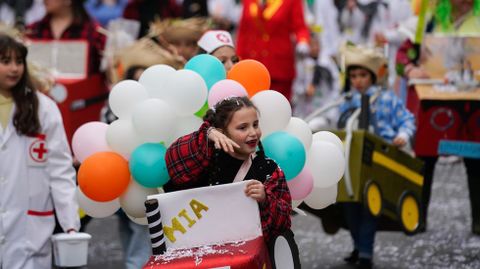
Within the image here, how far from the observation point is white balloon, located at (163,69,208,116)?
616 centimetres

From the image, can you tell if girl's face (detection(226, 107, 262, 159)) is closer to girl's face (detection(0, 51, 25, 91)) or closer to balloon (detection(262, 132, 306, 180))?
balloon (detection(262, 132, 306, 180))

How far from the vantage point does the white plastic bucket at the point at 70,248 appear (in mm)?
7000

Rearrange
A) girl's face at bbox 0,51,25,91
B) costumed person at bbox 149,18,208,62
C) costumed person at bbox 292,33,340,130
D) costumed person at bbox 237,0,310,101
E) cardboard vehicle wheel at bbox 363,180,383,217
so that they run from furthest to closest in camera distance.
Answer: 1. costumed person at bbox 292,33,340,130
2. costumed person at bbox 237,0,310,101
3. costumed person at bbox 149,18,208,62
4. cardboard vehicle wheel at bbox 363,180,383,217
5. girl's face at bbox 0,51,25,91

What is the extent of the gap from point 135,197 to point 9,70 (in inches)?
51.5

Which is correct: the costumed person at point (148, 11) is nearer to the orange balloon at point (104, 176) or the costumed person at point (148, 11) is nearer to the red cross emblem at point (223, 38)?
the red cross emblem at point (223, 38)

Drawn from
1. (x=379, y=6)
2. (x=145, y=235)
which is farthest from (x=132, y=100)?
(x=379, y=6)

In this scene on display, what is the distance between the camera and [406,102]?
33.1ft

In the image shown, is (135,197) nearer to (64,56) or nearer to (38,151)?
(38,151)

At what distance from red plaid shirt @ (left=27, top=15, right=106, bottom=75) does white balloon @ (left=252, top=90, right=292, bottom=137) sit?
4695 millimetres

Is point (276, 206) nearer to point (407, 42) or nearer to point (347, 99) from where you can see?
point (347, 99)

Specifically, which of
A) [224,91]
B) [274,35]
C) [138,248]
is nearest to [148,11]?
[274,35]

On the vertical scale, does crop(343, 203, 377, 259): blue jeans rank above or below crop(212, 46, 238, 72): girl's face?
below

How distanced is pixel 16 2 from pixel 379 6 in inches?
191

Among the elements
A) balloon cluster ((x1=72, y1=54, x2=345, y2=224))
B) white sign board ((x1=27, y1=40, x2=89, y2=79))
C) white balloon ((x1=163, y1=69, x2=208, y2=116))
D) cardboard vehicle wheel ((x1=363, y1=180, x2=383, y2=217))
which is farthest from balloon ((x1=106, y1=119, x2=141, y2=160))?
white sign board ((x1=27, y1=40, x2=89, y2=79))
